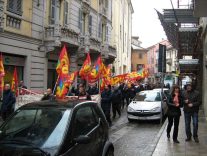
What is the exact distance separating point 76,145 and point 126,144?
571 centimetres

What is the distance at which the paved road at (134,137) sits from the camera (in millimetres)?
9938

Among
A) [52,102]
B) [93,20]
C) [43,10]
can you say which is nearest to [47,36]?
[43,10]

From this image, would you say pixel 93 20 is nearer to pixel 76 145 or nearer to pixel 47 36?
pixel 47 36

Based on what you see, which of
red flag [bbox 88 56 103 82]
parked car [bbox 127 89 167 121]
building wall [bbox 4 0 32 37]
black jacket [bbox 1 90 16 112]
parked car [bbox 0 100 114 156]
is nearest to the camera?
parked car [bbox 0 100 114 156]

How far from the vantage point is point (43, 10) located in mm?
20422

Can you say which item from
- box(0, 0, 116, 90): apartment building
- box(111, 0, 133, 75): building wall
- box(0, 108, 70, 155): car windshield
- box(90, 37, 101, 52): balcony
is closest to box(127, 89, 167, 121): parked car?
box(0, 0, 116, 90): apartment building

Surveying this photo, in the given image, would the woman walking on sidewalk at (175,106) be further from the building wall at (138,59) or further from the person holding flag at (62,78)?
the building wall at (138,59)

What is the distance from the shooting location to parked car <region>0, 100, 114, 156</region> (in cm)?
→ 509

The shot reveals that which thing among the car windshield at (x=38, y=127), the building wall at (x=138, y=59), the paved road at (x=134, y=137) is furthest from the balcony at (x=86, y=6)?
the building wall at (x=138, y=59)

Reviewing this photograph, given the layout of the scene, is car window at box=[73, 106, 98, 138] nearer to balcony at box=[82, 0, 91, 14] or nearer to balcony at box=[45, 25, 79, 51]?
balcony at box=[45, 25, 79, 51]

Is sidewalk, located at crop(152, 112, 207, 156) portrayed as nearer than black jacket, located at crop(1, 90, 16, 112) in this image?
Yes

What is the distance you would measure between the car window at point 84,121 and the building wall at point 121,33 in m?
32.7

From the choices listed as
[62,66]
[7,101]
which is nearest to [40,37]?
[62,66]

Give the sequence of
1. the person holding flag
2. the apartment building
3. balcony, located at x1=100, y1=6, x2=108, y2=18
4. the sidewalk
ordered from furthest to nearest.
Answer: balcony, located at x1=100, y1=6, x2=108, y2=18 → the apartment building → the person holding flag → the sidewalk
